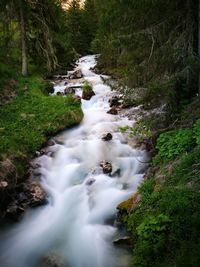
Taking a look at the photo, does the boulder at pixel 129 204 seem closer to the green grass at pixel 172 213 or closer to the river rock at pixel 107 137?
the green grass at pixel 172 213

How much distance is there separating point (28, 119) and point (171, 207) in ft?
30.9

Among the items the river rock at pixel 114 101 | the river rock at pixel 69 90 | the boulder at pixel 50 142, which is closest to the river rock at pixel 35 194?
the boulder at pixel 50 142

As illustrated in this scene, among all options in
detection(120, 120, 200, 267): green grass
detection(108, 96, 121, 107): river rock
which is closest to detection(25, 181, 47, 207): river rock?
detection(120, 120, 200, 267): green grass

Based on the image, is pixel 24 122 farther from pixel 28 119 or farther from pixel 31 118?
pixel 31 118

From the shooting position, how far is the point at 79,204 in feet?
33.2

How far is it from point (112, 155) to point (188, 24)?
17.7 ft

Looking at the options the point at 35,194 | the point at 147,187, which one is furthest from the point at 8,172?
the point at 147,187

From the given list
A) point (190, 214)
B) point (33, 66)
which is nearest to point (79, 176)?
point (190, 214)

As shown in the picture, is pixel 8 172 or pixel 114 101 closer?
pixel 8 172

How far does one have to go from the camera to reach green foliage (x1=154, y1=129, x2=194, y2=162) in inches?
356

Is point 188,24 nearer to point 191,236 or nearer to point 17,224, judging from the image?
point 191,236

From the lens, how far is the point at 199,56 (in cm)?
970

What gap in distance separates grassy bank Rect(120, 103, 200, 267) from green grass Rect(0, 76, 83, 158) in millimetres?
5184

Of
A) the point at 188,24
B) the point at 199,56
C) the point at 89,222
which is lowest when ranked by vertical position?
the point at 89,222
